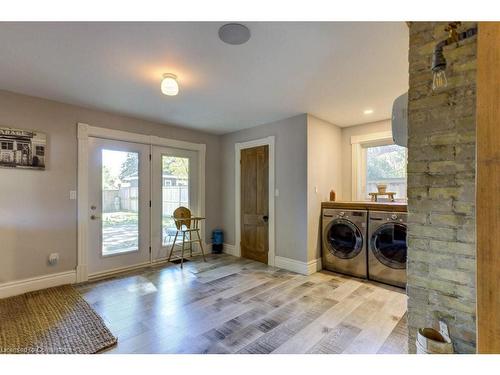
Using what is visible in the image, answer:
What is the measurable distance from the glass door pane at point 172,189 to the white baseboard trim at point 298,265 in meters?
1.76

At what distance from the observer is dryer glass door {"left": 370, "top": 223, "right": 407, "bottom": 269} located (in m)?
2.98

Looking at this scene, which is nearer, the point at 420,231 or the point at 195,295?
the point at 420,231

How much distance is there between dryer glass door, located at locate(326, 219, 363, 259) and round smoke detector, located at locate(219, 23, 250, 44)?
2.68 meters

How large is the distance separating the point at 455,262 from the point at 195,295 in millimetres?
2381

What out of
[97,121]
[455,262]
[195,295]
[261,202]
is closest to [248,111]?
[261,202]

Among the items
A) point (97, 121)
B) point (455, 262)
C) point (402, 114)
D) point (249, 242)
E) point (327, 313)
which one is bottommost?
point (327, 313)

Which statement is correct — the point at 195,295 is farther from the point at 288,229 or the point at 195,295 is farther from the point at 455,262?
the point at 455,262

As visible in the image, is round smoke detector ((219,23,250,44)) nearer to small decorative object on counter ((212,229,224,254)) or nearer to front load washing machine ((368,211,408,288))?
front load washing machine ((368,211,408,288))

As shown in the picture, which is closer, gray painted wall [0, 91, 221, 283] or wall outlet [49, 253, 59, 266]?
gray painted wall [0, 91, 221, 283]

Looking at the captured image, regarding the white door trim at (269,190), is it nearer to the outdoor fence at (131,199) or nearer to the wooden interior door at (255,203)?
the wooden interior door at (255,203)

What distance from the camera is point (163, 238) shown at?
4.03m

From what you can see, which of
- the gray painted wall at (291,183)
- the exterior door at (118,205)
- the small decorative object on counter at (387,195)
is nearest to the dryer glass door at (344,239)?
the gray painted wall at (291,183)

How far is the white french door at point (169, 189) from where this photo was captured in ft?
12.8

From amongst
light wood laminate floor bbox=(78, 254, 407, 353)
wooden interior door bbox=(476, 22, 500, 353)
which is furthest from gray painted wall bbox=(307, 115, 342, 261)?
wooden interior door bbox=(476, 22, 500, 353)
